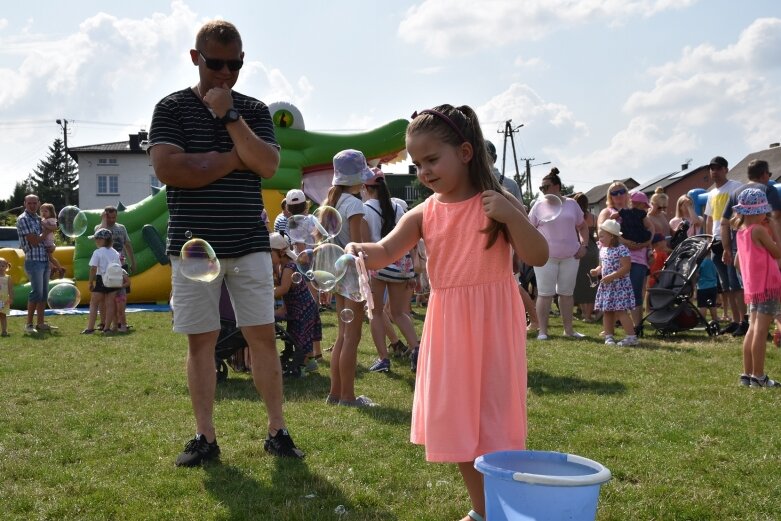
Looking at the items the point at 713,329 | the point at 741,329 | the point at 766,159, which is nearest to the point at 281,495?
the point at 713,329

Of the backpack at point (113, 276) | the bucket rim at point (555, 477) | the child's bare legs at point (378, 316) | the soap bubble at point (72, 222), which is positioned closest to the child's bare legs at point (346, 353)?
the child's bare legs at point (378, 316)

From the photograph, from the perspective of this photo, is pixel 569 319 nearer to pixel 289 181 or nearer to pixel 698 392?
pixel 698 392

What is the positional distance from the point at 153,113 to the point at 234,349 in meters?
3.47

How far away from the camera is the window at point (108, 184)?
67562mm

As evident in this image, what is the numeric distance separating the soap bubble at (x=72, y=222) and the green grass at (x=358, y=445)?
5.46 feet

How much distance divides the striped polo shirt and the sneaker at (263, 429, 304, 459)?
1.04 metres

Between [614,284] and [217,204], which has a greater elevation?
[217,204]

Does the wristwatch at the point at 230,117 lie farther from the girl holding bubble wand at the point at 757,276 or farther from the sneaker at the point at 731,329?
the sneaker at the point at 731,329

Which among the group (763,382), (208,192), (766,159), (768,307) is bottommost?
(763,382)

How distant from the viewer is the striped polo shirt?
3980mm

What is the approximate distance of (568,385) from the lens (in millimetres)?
6457

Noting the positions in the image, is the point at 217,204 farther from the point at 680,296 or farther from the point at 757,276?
the point at 680,296

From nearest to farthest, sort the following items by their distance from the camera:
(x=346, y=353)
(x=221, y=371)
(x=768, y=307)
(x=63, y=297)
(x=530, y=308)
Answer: (x=346, y=353)
(x=768, y=307)
(x=221, y=371)
(x=63, y=297)
(x=530, y=308)

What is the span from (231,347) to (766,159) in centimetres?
4779
